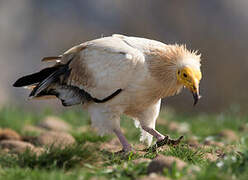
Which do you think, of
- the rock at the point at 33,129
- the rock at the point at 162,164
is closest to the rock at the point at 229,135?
the rock at the point at 33,129

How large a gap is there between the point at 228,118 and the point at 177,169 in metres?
5.70

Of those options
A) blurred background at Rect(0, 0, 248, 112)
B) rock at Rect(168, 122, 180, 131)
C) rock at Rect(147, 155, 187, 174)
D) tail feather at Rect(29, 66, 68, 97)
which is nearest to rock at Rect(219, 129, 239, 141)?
rock at Rect(168, 122, 180, 131)

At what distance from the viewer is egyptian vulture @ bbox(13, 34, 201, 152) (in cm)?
563

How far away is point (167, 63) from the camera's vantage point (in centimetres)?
573

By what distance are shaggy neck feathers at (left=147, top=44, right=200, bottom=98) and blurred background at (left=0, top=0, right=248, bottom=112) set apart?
722 centimetres

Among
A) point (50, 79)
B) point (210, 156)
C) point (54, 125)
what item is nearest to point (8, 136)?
point (50, 79)

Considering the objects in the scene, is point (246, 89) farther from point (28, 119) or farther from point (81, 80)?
point (81, 80)

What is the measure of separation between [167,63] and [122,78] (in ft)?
1.84

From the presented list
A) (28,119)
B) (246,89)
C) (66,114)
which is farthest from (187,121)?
(246,89)

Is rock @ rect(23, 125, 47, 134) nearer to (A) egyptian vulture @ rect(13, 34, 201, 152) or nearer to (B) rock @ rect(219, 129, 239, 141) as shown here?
(A) egyptian vulture @ rect(13, 34, 201, 152)

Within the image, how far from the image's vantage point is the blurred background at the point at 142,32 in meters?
14.5

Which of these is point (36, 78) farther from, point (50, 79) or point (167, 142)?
point (167, 142)

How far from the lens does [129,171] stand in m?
4.10

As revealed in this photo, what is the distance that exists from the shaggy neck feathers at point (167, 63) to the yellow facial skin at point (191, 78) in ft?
0.36
